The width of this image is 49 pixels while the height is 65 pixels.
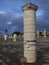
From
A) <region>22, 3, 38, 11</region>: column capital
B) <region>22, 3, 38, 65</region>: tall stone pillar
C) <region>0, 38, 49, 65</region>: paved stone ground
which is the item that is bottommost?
<region>0, 38, 49, 65</region>: paved stone ground

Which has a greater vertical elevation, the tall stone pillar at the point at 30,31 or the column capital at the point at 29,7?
the column capital at the point at 29,7

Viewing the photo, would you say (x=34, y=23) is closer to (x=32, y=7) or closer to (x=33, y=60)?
(x=32, y=7)

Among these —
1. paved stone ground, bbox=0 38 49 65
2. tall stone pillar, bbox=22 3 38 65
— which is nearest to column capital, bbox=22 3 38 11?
tall stone pillar, bbox=22 3 38 65

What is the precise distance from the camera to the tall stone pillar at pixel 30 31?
310 inches

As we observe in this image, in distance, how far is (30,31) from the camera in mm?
7898

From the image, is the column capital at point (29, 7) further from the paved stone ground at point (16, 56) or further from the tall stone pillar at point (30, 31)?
the paved stone ground at point (16, 56)

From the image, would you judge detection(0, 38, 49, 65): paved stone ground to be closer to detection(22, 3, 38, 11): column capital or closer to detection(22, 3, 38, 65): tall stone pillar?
detection(22, 3, 38, 65): tall stone pillar

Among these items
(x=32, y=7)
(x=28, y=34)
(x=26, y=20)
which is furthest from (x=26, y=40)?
(x=32, y=7)

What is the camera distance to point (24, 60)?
785 cm

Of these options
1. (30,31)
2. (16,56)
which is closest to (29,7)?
(30,31)

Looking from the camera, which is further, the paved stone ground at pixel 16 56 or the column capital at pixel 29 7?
the column capital at pixel 29 7

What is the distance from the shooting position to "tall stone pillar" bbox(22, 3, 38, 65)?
7863 millimetres

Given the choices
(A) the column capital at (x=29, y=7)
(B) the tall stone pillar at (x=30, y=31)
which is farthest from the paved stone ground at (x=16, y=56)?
(A) the column capital at (x=29, y=7)

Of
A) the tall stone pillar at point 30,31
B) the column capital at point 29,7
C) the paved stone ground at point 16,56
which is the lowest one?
the paved stone ground at point 16,56
